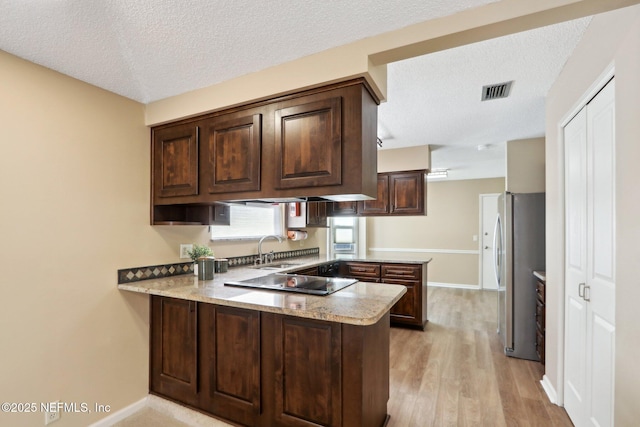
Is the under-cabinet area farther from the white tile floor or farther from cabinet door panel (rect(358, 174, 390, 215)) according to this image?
the white tile floor

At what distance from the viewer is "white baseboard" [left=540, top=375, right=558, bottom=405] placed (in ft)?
8.03

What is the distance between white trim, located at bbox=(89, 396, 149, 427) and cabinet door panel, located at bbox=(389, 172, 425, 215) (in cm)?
359

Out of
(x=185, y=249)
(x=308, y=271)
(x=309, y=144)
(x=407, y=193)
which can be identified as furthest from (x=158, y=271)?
(x=407, y=193)

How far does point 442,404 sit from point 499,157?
385 centimetres

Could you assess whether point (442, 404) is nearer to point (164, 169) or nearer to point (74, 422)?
point (74, 422)

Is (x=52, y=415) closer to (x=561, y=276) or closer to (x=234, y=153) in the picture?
(x=234, y=153)

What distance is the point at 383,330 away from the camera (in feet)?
6.85

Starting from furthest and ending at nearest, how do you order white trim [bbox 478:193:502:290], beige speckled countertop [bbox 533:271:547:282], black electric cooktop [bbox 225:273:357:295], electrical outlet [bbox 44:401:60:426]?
white trim [bbox 478:193:502:290]
beige speckled countertop [bbox 533:271:547:282]
black electric cooktop [bbox 225:273:357:295]
electrical outlet [bbox 44:401:60:426]

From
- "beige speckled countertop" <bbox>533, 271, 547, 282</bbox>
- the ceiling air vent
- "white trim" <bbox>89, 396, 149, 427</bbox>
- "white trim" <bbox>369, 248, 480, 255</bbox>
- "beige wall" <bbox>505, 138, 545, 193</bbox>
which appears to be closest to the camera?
"white trim" <bbox>89, 396, 149, 427</bbox>

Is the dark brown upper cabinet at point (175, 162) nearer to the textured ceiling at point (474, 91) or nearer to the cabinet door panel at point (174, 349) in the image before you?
the cabinet door panel at point (174, 349)

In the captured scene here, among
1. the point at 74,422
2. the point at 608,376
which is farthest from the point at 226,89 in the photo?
the point at 608,376

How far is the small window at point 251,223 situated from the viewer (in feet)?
10.6

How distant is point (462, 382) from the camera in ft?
9.12

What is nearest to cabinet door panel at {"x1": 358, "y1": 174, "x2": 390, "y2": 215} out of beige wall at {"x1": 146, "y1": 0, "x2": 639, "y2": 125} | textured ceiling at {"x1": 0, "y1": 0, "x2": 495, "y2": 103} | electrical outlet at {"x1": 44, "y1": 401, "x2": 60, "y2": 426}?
beige wall at {"x1": 146, "y1": 0, "x2": 639, "y2": 125}
